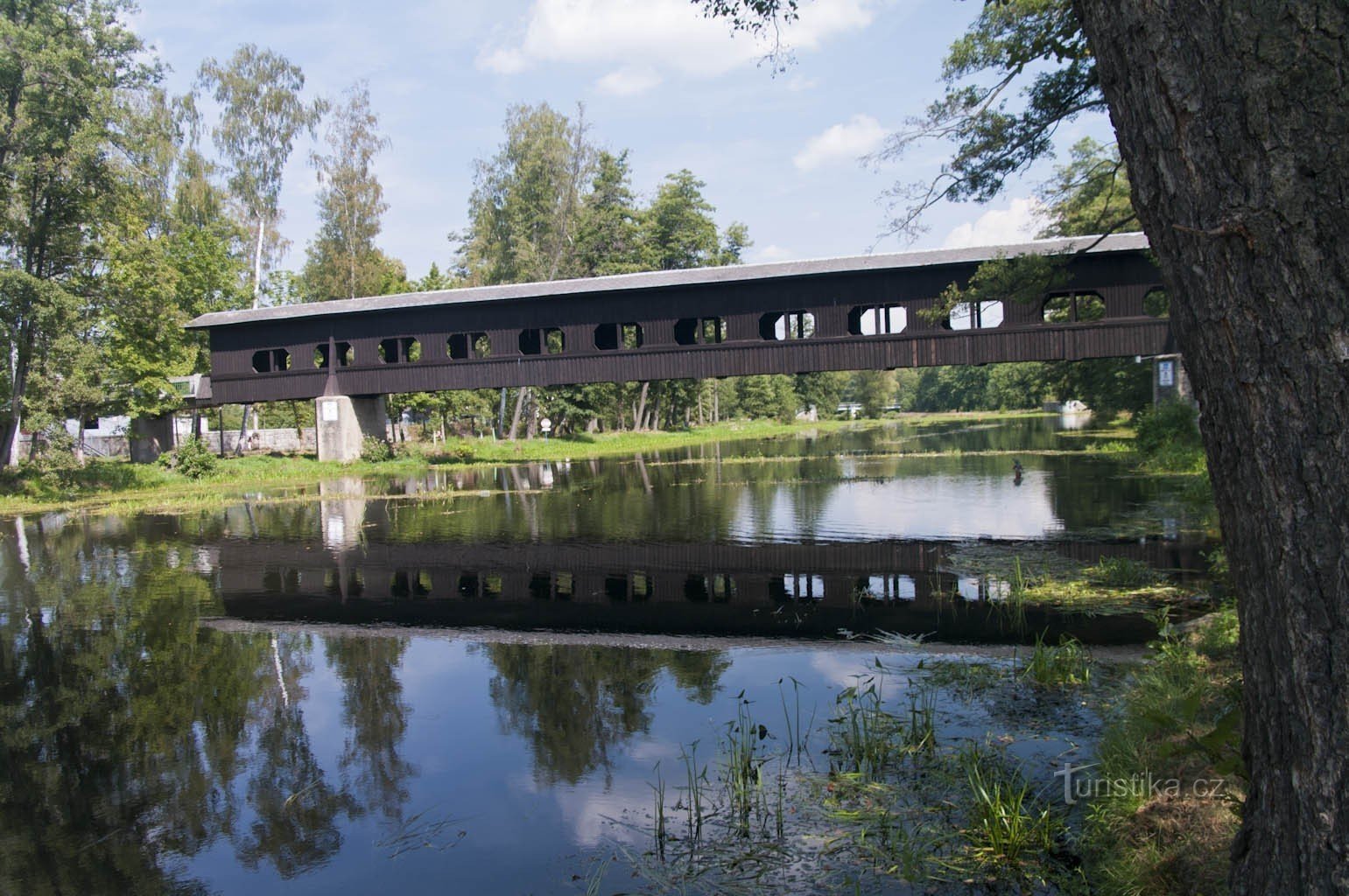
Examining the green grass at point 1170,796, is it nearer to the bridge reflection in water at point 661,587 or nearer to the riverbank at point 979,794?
the riverbank at point 979,794

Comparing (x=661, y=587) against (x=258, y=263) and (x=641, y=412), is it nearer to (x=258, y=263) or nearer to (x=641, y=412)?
(x=258, y=263)

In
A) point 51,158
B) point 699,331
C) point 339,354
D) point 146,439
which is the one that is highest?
point 51,158

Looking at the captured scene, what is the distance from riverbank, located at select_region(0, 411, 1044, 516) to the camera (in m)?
23.5

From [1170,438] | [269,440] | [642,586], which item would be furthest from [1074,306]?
[269,440]

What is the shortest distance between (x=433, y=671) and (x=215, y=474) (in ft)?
76.8

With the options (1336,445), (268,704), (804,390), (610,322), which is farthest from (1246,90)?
(804,390)

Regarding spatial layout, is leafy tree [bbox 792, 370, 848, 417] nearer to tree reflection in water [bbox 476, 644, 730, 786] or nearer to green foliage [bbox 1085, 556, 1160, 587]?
green foliage [bbox 1085, 556, 1160, 587]

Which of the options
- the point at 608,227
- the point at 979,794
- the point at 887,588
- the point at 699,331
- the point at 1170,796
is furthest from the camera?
the point at 608,227

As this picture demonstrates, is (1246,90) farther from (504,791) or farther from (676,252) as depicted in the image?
(676,252)

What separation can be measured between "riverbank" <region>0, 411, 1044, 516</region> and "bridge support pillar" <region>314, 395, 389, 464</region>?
1.19 feet

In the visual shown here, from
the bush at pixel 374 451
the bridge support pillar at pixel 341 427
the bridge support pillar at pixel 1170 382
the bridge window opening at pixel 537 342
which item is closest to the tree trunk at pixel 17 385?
the bridge support pillar at pixel 341 427

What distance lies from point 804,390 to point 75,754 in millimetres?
78264

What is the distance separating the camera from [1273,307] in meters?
2.26

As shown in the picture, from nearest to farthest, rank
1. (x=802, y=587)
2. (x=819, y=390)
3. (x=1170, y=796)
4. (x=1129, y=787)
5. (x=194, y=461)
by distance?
(x=1170, y=796), (x=1129, y=787), (x=802, y=587), (x=194, y=461), (x=819, y=390)
